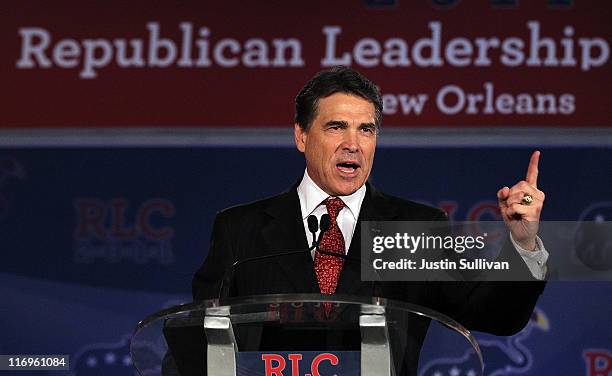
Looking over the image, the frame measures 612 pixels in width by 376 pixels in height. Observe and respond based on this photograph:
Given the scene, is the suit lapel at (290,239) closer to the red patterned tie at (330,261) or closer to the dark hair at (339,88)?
the red patterned tie at (330,261)

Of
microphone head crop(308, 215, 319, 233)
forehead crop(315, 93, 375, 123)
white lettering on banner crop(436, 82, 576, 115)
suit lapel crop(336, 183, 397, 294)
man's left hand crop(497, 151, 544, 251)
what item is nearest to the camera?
man's left hand crop(497, 151, 544, 251)

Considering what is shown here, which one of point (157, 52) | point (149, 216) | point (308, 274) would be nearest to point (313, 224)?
point (308, 274)

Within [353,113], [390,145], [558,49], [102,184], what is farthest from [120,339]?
[558,49]

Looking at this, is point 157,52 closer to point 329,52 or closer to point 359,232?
point 329,52

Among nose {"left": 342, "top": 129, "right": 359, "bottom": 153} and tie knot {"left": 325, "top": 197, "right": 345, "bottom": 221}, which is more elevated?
nose {"left": 342, "top": 129, "right": 359, "bottom": 153}

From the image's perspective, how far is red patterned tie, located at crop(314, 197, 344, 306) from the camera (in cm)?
253

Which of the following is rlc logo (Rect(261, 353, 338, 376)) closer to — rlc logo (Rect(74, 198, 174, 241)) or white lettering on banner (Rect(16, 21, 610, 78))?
rlc logo (Rect(74, 198, 174, 241))

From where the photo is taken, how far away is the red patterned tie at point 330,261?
2.53 meters

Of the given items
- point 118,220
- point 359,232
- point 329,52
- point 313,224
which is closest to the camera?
point 313,224

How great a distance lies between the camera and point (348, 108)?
2701 mm

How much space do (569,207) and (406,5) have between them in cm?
87

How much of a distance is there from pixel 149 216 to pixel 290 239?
3.85ft

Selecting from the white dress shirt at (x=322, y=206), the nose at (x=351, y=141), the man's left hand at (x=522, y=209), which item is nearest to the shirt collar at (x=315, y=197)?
the white dress shirt at (x=322, y=206)

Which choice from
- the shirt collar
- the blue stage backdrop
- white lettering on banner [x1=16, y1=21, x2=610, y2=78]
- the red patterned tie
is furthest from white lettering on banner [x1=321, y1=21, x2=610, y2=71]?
the red patterned tie
